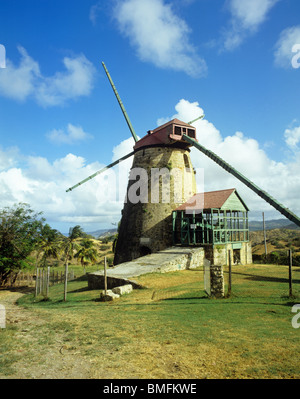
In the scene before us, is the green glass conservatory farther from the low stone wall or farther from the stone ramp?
the low stone wall

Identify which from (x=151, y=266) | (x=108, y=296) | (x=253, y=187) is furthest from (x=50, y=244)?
(x=253, y=187)

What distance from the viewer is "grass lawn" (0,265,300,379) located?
546 cm

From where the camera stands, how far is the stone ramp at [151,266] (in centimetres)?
1750

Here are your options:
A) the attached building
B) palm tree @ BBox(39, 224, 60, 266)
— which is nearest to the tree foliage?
palm tree @ BBox(39, 224, 60, 266)

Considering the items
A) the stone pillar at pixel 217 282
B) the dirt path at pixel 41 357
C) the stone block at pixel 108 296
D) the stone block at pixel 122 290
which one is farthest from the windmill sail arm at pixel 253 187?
the dirt path at pixel 41 357

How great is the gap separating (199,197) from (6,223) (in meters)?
19.9

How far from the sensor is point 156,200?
2903cm

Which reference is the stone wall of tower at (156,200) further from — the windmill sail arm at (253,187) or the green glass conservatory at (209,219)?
the windmill sail arm at (253,187)

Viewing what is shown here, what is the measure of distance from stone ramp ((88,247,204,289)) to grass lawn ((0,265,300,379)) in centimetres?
539
